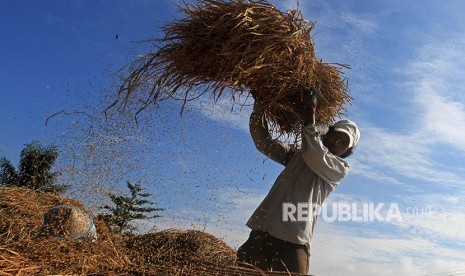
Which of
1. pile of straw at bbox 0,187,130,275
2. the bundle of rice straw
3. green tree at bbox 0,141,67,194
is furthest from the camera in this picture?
green tree at bbox 0,141,67,194

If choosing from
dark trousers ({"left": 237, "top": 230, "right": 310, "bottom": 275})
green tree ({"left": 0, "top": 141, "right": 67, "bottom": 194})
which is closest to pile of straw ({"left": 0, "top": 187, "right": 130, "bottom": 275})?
dark trousers ({"left": 237, "top": 230, "right": 310, "bottom": 275})

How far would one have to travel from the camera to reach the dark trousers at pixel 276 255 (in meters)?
4.31

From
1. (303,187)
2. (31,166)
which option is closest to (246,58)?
(303,187)

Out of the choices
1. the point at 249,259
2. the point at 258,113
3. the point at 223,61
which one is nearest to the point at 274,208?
the point at 249,259

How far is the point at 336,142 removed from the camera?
15.7 feet

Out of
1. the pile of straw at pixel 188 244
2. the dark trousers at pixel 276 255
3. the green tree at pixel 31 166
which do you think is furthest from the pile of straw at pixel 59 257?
the green tree at pixel 31 166

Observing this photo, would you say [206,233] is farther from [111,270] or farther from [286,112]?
[111,270]

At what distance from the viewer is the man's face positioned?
476cm

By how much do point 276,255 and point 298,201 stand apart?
45 centimetres

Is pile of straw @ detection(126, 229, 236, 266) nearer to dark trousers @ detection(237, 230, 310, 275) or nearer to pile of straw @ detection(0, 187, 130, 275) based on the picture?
dark trousers @ detection(237, 230, 310, 275)

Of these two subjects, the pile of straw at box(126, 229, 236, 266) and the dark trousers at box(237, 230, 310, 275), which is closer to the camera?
the dark trousers at box(237, 230, 310, 275)

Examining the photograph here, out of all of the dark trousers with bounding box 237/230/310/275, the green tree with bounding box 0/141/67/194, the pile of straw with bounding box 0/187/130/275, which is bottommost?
the pile of straw with bounding box 0/187/130/275

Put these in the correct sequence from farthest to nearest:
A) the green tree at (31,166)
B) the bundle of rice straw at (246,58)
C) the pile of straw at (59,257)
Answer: the green tree at (31,166)
the bundle of rice straw at (246,58)
the pile of straw at (59,257)

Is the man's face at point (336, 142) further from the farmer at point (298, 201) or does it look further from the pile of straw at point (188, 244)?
the pile of straw at point (188, 244)
